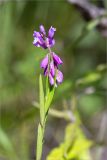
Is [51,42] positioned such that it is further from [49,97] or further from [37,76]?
[37,76]

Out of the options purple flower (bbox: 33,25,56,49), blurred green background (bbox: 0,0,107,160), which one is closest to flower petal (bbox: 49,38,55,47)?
purple flower (bbox: 33,25,56,49)

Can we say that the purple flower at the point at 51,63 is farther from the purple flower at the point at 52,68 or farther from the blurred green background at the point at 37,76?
the blurred green background at the point at 37,76

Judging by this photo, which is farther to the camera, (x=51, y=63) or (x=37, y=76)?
(x=37, y=76)

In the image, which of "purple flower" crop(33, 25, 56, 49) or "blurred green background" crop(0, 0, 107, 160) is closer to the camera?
"purple flower" crop(33, 25, 56, 49)

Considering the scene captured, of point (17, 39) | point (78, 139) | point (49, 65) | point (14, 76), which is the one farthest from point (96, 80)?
point (49, 65)

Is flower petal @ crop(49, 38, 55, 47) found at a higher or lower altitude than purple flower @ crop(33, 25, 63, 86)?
higher

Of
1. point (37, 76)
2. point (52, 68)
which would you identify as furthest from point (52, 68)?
point (37, 76)

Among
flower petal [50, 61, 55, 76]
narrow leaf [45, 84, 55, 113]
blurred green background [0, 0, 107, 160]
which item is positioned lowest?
blurred green background [0, 0, 107, 160]

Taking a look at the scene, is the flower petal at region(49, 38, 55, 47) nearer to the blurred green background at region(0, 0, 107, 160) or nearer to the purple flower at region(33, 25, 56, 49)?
the purple flower at region(33, 25, 56, 49)

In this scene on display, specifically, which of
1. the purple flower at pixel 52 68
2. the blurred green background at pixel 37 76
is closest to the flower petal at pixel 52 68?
the purple flower at pixel 52 68
